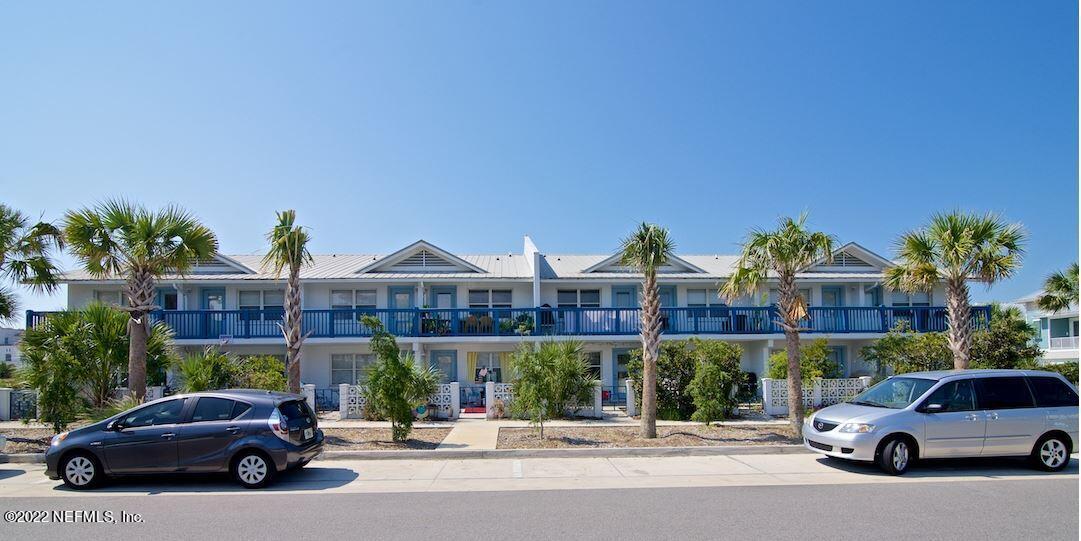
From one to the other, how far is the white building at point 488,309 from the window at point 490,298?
40 millimetres

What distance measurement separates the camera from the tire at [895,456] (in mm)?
11000

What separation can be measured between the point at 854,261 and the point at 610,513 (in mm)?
21545

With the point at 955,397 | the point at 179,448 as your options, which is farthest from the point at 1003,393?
the point at 179,448

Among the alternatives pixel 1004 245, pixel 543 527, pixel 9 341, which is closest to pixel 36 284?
pixel 543 527

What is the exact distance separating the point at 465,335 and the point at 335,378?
557 centimetres

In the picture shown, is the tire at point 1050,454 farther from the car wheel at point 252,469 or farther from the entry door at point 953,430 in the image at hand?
the car wheel at point 252,469

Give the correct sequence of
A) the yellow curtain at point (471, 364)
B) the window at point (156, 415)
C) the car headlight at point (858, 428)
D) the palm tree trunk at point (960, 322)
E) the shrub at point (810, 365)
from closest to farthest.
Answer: the window at point (156, 415), the car headlight at point (858, 428), the palm tree trunk at point (960, 322), the shrub at point (810, 365), the yellow curtain at point (471, 364)

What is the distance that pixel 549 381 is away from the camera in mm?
15227

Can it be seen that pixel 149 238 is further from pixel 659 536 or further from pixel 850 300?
pixel 850 300

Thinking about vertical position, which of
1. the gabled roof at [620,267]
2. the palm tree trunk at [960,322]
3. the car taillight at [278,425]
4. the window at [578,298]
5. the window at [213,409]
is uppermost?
the gabled roof at [620,267]

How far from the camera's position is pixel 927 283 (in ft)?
54.3

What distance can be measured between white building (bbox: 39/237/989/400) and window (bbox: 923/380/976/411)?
1091 centimetres

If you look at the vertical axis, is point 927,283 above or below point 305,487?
above

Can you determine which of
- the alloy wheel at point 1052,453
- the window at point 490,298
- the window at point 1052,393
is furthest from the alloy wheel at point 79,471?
the window at point 490,298
